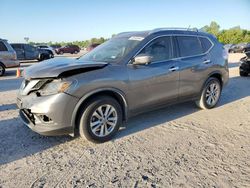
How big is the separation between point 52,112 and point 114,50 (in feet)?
6.00

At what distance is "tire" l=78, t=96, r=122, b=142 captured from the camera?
397cm

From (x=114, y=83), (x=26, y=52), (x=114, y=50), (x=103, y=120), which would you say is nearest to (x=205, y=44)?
(x=114, y=50)

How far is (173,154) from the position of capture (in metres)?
3.82

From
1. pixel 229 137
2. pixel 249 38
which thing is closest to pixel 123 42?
pixel 229 137

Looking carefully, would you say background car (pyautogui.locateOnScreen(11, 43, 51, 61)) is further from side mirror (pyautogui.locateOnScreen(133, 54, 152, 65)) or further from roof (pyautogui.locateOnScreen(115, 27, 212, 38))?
side mirror (pyautogui.locateOnScreen(133, 54, 152, 65))

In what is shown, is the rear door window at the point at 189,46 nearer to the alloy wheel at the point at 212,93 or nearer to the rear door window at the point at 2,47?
the alloy wheel at the point at 212,93

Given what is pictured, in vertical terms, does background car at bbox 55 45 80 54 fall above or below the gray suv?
below

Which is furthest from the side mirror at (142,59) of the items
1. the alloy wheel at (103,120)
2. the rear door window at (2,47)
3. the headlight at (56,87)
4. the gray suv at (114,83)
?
the rear door window at (2,47)

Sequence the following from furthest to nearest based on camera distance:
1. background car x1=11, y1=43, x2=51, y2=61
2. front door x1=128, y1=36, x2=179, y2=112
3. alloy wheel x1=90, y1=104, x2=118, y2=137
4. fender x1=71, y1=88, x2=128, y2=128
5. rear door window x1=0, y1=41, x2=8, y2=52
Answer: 1. background car x1=11, y1=43, x2=51, y2=61
2. rear door window x1=0, y1=41, x2=8, y2=52
3. front door x1=128, y1=36, x2=179, y2=112
4. alloy wheel x1=90, y1=104, x2=118, y2=137
5. fender x1=71, y1=88, x2=128, y2=128

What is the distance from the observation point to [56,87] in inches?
149

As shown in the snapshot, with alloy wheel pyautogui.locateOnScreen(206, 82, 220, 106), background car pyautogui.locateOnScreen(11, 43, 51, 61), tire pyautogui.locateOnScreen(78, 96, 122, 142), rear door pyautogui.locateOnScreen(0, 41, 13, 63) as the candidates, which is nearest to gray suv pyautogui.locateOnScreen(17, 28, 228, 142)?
tire pyautogui.locateOnScreen(78, 96, 122, 142)

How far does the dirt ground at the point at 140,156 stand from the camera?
3156 millimetres

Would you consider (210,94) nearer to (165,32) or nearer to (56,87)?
(165,32)

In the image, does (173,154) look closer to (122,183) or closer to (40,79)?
(122,183)
